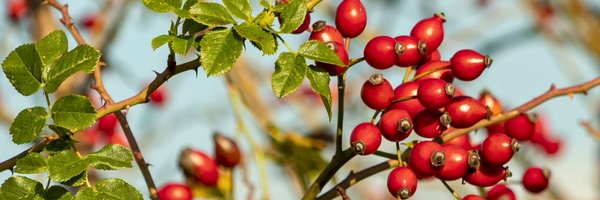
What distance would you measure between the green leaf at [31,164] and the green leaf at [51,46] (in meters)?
0.17

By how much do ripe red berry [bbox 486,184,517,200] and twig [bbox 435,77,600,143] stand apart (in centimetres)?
16

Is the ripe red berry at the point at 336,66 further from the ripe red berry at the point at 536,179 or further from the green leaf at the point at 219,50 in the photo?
the ripe red berry at the point at 536,179

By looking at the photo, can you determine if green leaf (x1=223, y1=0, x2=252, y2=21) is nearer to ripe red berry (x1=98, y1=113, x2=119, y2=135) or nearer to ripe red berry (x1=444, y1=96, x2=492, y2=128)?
ripe red berry (x1=444, y1=96, x2=492, y2=128)

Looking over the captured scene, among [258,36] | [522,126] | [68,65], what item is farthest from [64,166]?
[522,126]

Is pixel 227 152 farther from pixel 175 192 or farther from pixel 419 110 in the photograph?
pixel 419 110

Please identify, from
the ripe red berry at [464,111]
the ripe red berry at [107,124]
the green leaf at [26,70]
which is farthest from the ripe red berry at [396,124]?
the ripe red berry at [107,124]

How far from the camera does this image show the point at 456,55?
1.09 m

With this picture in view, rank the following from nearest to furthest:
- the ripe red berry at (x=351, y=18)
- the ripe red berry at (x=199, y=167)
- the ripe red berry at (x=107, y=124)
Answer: the ripe red berry at (x=351, y=18) → the ripe red berry at (x=199, y=167) → the ripe red berry at (x=107, y=124)

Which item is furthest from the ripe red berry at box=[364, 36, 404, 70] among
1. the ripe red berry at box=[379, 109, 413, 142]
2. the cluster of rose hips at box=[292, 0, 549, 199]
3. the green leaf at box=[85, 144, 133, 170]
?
the green leaf at box=[85, 144, 133, 170]

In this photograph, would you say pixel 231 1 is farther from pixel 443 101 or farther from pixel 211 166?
pixel 211 166

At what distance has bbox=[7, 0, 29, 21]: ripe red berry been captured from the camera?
11.1ft

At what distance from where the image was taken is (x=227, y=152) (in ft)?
6.12

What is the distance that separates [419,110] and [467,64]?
0.14 metres

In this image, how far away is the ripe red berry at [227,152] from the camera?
187cm
